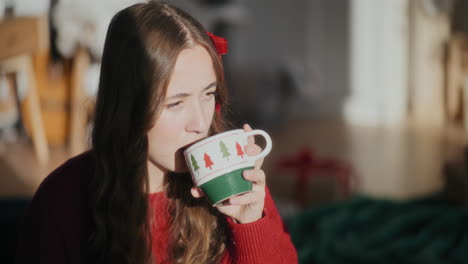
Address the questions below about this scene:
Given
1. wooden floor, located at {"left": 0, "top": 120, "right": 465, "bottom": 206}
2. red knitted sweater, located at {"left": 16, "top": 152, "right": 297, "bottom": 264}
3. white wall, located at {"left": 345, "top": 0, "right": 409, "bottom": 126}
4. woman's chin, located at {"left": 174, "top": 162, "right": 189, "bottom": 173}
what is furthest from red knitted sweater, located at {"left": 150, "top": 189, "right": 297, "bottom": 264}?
white wall, located at {"left": 345, "top": 0, "right": 409, "bottom": 126}

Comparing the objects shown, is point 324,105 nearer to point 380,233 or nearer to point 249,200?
point 380,233

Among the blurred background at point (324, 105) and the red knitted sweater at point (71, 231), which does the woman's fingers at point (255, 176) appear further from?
the blurred background at point (324, 105)

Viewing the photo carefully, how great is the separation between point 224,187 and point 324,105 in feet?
16.6

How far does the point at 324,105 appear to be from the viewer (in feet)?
19.2

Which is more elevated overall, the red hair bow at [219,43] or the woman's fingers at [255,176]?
the red hair bow at [219,43]

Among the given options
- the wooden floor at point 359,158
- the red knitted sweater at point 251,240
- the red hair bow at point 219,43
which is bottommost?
the wooden floor at point 359,158

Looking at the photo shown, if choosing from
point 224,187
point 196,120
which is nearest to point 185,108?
point 196,120

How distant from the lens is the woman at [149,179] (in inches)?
35.8

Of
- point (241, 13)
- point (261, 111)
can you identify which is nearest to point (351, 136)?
point (261, 111)

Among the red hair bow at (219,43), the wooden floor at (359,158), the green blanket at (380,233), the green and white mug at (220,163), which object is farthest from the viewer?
the wooden floor at (359,158)

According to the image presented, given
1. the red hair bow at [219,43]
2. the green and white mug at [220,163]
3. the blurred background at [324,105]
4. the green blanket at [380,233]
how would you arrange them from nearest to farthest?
the green and white mug at [220,163] → the red hair bow at [219,43] → the green blanket at [380,233] → the blurred background at [324,105]

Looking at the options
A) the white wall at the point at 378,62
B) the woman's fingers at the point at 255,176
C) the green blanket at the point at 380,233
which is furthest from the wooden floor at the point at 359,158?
the woman's fingers at the point at 255,176

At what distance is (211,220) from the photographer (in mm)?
1044

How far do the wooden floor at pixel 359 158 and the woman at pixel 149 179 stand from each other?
1.96 metres
